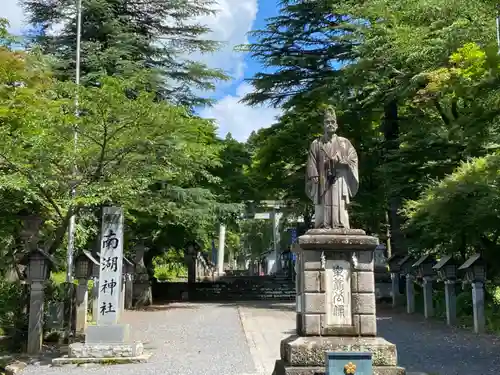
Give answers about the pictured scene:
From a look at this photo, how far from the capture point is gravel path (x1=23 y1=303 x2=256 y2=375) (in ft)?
31.9

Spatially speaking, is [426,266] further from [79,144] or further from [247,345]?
[79,144]

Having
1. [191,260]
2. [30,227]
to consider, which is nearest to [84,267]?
[30,227]

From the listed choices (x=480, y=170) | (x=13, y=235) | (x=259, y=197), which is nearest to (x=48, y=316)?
(x=13, y=235)

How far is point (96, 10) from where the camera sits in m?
20.9

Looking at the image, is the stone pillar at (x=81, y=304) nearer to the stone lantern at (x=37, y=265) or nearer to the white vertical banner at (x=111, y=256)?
the stone lantern at (x=37, y=265)

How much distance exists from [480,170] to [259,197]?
51.1 ft

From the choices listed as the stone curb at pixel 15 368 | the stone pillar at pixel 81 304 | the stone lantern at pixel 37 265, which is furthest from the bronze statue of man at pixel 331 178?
the stone pillar at pixel 81 304

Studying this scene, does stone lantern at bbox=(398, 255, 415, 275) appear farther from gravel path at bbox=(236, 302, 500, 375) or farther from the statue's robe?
the statue's robe

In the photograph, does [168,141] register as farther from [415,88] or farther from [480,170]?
[415,88]

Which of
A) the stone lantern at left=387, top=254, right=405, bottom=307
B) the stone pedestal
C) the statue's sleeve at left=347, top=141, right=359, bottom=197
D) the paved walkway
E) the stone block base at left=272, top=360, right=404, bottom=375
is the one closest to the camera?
the stone block base at left=272, top=360, right=404, bottom=375

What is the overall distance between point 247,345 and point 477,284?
613 cm

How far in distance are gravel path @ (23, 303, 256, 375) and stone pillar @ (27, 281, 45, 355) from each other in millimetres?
1714

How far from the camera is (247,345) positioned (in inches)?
490

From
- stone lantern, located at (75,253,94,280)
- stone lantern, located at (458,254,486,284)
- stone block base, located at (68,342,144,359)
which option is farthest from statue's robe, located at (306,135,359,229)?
stone lantern, located at (75,253,94,280)
